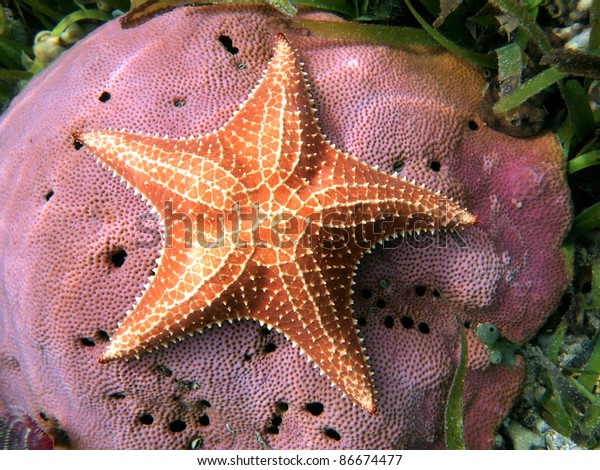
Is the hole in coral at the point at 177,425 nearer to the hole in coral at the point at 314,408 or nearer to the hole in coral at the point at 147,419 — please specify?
the hole in coral at the point at 147,419

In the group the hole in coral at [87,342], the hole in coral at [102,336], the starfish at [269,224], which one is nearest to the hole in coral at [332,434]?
the starfish at [269,224]

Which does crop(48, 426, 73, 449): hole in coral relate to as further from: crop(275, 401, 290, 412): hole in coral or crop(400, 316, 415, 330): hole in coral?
crop(400, 316, 415, 330): hole in coral

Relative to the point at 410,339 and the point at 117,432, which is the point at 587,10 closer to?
the point at 410,339

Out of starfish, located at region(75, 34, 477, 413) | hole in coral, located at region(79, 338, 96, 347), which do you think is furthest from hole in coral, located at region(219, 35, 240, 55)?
hole in coral, located at region(79, 338, 96, 347)

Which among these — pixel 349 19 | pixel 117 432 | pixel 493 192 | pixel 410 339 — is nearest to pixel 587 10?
pixel 493 192

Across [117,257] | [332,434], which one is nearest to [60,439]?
[117,257]

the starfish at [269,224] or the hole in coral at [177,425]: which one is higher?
the starfish at [269,224]
